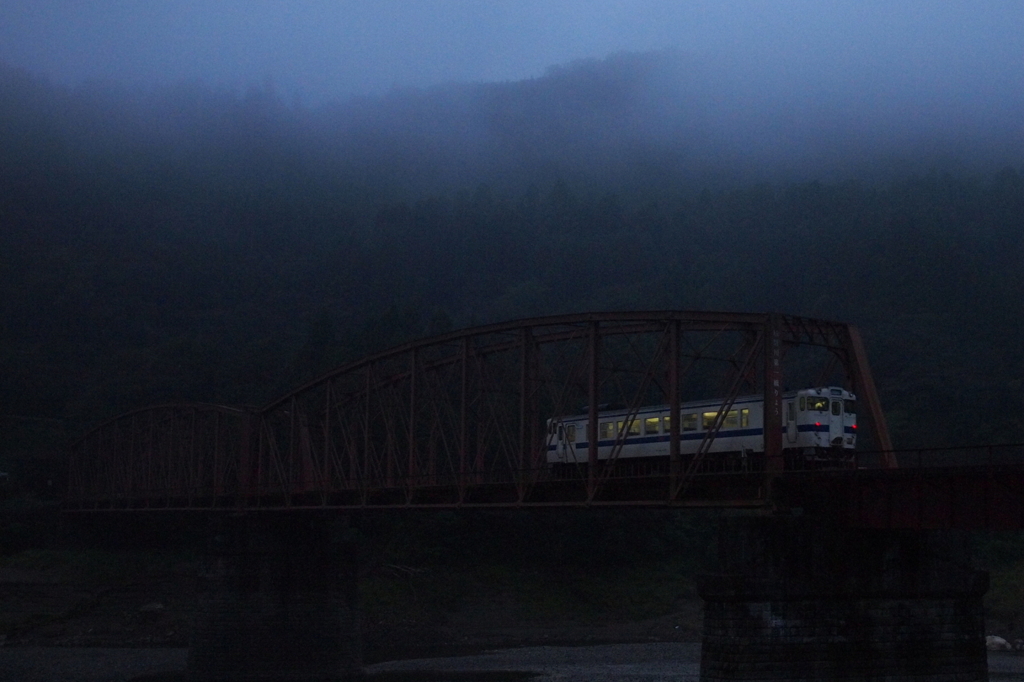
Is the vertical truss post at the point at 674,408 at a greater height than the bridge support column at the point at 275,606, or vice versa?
the vertical truss post at the point at 674,408

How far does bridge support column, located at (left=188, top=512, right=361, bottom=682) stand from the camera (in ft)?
227

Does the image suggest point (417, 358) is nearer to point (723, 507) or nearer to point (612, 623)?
point (723, 507)

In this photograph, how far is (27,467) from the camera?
129 metres

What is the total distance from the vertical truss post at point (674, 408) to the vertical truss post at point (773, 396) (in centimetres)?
345

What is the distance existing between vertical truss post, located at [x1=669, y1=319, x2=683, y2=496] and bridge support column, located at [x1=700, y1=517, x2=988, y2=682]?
512 centimetres

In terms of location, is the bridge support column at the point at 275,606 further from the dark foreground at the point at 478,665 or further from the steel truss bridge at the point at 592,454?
the dark foreground at the point at 478,665

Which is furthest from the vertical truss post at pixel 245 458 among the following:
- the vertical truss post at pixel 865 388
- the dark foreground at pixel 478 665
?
the vertical truss post at pixel 865 388

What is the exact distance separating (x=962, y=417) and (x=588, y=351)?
90718mm

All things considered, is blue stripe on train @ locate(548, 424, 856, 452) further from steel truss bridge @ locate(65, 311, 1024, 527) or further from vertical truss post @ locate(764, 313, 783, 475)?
vertical truss post @ locate(764, 313, 783, 475)

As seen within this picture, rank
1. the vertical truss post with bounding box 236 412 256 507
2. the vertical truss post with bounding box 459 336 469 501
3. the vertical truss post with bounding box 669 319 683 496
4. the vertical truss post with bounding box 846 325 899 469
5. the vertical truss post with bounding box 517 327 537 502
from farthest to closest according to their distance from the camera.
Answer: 1. the vertical truss post with bounding box 236 412 256 507
2. the vertical truss post with bounding box 459 336 469 501
3. the vertical truss post with bounding box 517 327 537 502
4. the vertical truss post with bounding box 846 325 899 469
5. the vertical truss post with bounding box 669 319 683 496

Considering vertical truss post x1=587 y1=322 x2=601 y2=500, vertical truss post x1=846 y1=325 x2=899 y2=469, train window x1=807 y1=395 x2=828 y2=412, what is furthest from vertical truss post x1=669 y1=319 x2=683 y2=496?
vertical truss post x1=846 y1=325 x2=899 y2=469

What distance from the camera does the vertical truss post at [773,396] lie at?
41.8 metres

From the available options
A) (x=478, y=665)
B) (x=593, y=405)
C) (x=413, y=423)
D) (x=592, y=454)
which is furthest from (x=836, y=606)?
(x=478, y=665)

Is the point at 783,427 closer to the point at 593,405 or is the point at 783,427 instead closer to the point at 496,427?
the point at 593,405
